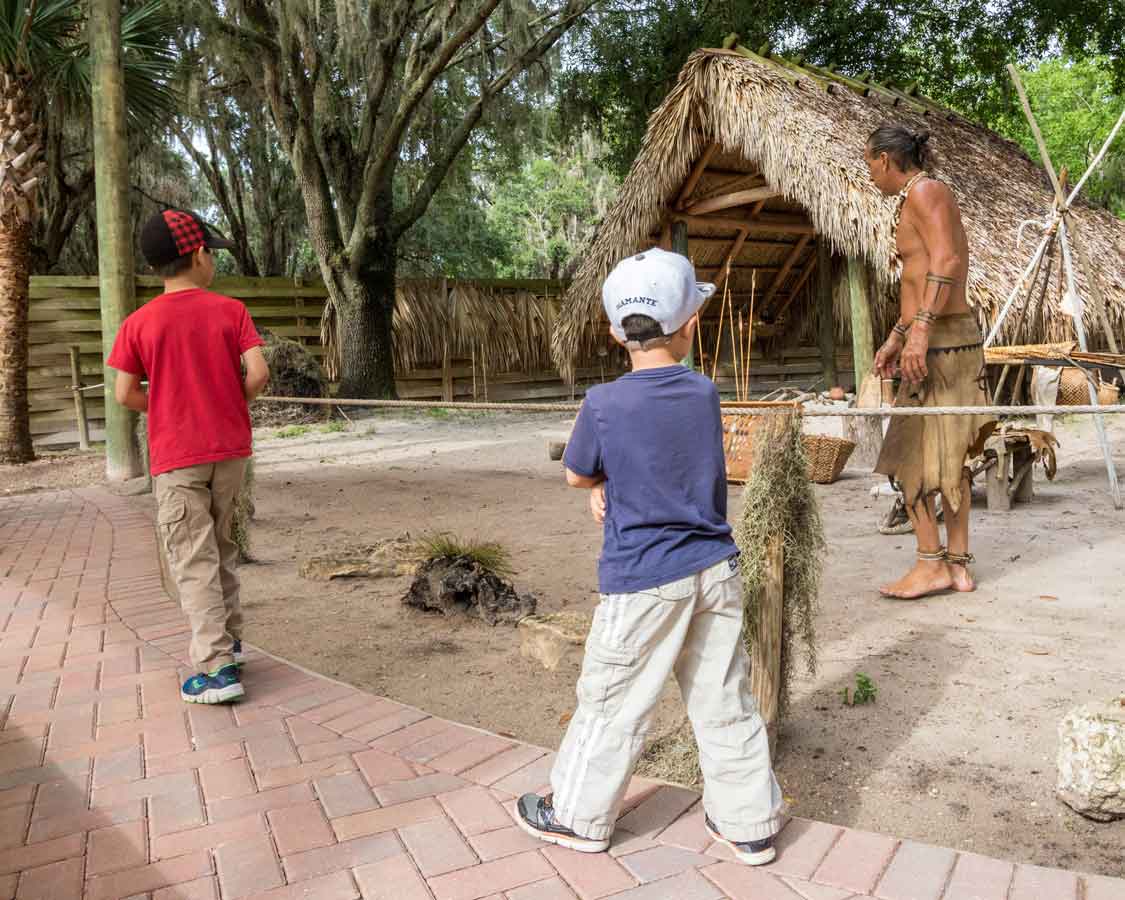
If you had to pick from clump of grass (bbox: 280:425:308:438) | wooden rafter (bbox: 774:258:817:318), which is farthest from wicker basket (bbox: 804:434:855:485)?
clump of grass (bbox: 280:425:308:438)

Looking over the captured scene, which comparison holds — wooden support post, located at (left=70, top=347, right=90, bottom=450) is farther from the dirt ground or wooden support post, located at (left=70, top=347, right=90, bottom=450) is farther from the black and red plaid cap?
the black and red plaid cap

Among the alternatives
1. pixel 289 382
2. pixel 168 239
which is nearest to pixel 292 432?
pixel 289 382

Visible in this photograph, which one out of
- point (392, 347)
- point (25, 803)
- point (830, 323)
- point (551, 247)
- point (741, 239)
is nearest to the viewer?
point (25, 803)

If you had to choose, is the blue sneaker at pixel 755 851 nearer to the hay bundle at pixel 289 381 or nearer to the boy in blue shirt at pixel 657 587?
the boy in blue shirt at pixel 657 587

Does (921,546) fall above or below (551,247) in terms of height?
below

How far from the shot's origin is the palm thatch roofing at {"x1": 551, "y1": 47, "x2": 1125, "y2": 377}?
25.9 ft

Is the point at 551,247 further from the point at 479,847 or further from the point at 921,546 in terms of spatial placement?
the point at 479,847

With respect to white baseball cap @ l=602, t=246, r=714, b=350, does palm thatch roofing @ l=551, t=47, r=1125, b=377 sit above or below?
above

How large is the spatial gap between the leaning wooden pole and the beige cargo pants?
7042 millimetres

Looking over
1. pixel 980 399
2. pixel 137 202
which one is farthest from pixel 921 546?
pixel 137 202

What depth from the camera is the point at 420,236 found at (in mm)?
25578

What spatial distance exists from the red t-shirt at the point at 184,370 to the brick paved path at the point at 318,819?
2.79ft

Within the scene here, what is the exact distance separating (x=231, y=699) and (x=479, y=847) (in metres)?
1.29

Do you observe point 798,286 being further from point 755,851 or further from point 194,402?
point 755,851
